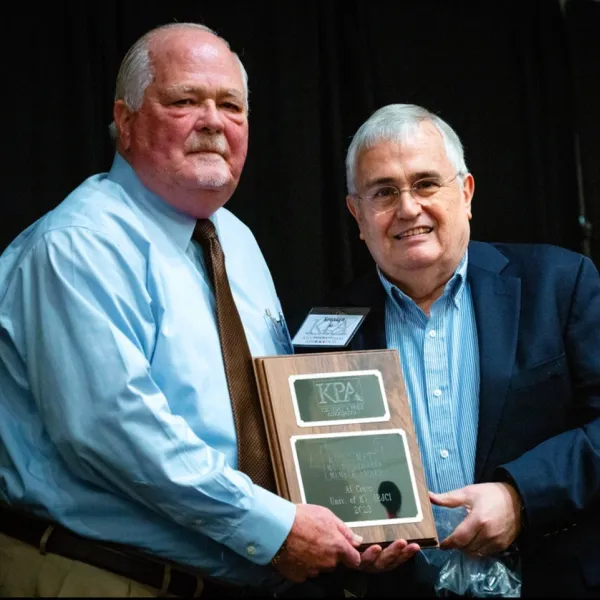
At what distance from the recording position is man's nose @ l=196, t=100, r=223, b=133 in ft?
8.69

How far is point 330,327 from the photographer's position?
2.88m

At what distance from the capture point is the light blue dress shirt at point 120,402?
2.26 m

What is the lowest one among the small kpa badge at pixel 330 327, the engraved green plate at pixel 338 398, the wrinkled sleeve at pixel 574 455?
the wrinkled sleeve at pixel 574 455

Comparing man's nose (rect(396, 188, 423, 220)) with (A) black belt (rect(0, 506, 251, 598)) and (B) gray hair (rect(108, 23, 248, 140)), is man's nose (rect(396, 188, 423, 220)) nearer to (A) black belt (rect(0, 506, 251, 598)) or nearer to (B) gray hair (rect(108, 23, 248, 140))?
(B) gray hair (rect(108, 23, 248, 140))

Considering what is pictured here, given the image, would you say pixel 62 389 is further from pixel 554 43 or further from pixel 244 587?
pixel 554 43

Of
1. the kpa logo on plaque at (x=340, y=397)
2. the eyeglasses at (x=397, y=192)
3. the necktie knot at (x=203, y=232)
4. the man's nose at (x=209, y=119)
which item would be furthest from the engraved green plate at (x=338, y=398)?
the man's nose at (x=209, y=119)

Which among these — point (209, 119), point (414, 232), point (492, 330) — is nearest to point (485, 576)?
point (492, 330)

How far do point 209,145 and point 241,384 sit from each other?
62 centimetres

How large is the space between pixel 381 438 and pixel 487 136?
1.61 meters

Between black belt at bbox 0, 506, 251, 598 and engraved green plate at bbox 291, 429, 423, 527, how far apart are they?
13.7 inches

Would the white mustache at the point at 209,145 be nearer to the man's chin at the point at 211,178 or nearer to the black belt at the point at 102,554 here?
the man's chin at the point at 211,178

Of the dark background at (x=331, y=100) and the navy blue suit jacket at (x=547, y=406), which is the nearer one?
the navy blue suit jacket at (x=547, y=406)

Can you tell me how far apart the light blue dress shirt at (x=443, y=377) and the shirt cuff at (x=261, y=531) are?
486mm

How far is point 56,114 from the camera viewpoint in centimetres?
319
